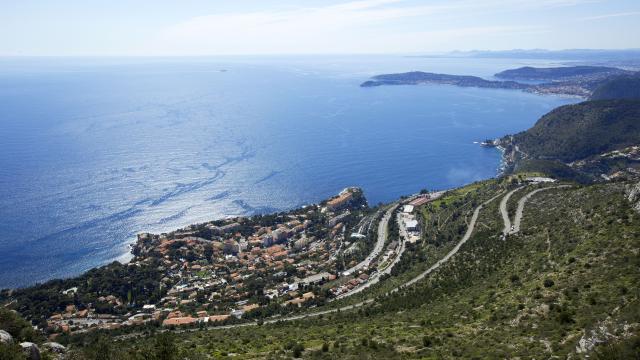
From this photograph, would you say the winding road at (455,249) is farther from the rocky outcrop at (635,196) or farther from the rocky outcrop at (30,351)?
the rocky outcrop at (30,351)

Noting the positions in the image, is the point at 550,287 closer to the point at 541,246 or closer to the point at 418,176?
the point at 541,246

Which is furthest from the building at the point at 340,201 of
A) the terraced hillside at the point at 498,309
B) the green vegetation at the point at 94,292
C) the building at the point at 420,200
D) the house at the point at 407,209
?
the terraced hillside at the point at 498,309

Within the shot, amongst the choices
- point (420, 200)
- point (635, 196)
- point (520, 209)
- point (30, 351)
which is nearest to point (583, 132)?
point (420, 200)

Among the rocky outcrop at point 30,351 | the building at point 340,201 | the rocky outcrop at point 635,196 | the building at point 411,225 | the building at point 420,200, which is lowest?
the building at point 340,201

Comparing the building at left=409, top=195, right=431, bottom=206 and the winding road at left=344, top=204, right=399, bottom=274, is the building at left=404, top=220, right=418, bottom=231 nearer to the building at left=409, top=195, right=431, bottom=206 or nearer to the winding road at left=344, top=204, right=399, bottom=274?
the winding road at left=344, top=204, right=399, bottom=274

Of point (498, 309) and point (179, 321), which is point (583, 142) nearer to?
point (498, 309)
